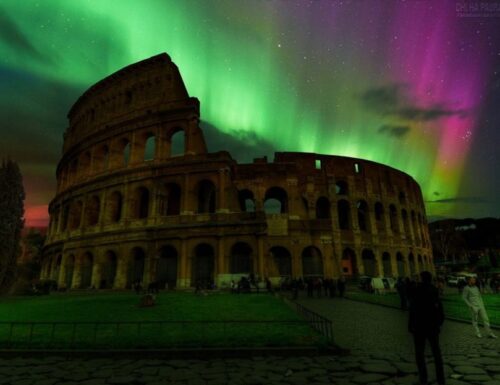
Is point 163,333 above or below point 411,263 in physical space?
below

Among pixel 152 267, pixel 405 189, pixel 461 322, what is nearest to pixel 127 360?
pixel 461 322

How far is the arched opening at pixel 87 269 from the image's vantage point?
86.8 feet

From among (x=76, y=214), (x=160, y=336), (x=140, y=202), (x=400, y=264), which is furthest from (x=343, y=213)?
(x=160, y=336)

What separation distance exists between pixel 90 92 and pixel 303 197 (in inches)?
973

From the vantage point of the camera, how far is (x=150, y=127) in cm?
2756

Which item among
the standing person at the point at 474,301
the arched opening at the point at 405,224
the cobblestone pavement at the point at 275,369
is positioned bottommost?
the cobblestone pavement at the point at 275,369

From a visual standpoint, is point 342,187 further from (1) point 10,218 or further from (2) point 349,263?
(1) point 10,218

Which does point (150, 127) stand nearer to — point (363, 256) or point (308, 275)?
point (308, 275)

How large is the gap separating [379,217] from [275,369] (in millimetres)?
32793

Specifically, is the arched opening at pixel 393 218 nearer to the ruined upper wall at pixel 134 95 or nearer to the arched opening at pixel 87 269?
the ruined upper wall at pixel 134 95

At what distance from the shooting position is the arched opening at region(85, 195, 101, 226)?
93.4 ft

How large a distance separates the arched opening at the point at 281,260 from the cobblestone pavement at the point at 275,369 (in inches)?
769

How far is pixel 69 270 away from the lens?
1107 inches

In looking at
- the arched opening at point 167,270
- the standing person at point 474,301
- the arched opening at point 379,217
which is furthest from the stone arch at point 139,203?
the standing person at point 474,301
